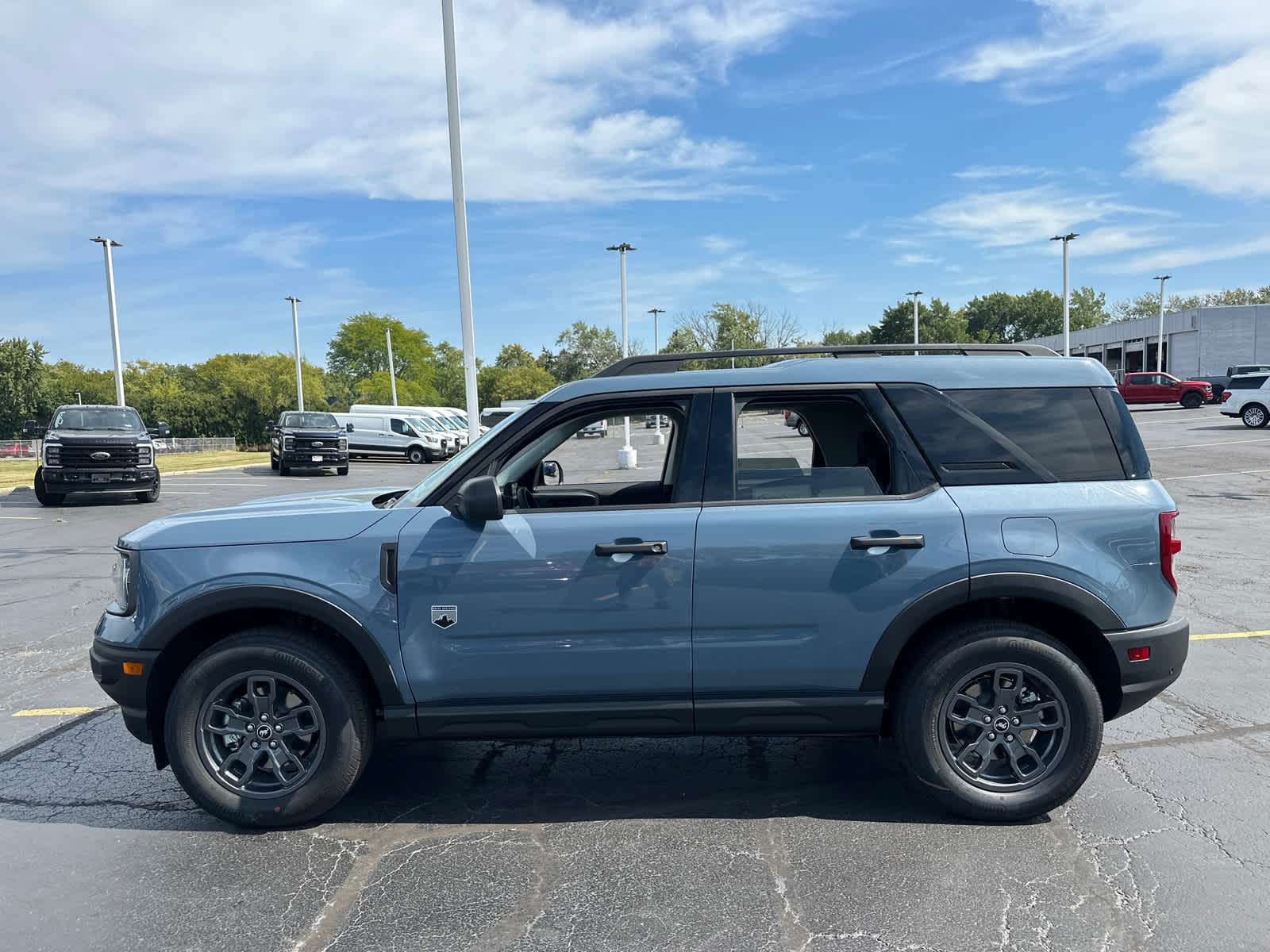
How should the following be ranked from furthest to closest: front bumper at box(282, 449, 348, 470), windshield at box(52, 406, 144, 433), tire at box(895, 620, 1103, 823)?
front bumper at box(282, 449, 348, 470) → windshield at box(52, 406, 144, 433) → tire at box(895, 620, 1103, 823)

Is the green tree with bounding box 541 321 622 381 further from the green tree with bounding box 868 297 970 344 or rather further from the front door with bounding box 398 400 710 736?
the front door with bounding box 398 400 710 736

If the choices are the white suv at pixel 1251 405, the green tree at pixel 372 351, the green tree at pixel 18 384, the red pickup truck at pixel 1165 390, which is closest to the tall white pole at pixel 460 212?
the white suv at pixel 1251 405

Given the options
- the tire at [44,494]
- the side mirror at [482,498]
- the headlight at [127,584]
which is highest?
the side mirror at [482,498]

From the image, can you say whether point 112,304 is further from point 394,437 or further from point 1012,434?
point 1012,434

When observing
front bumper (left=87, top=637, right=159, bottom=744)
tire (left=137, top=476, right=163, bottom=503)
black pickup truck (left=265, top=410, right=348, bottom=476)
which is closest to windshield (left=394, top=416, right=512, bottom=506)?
front bumper (left=87, top=637, right=159, bottom=744)

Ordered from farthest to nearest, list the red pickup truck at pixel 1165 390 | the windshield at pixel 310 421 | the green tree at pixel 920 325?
the green tree at pixel 920 325
the red pickup truck at pixel 1165 390
the windshield at pixel 310 421

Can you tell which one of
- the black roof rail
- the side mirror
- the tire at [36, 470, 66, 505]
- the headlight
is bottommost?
the tire at [36, 470, 66, 505]

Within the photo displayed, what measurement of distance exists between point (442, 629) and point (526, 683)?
1.30 ft

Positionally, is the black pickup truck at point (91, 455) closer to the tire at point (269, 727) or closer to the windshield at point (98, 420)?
the windshield at point (98, 420)

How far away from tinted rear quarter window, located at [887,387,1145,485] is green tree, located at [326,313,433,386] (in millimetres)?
107623

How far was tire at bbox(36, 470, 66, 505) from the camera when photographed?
16.9m

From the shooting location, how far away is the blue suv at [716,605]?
345cm

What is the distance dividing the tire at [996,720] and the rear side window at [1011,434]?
2.08ft

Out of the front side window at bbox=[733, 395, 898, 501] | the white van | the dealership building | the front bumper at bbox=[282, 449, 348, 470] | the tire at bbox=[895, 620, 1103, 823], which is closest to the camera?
the tire at bbox=[895, 620, 1103, 823]
